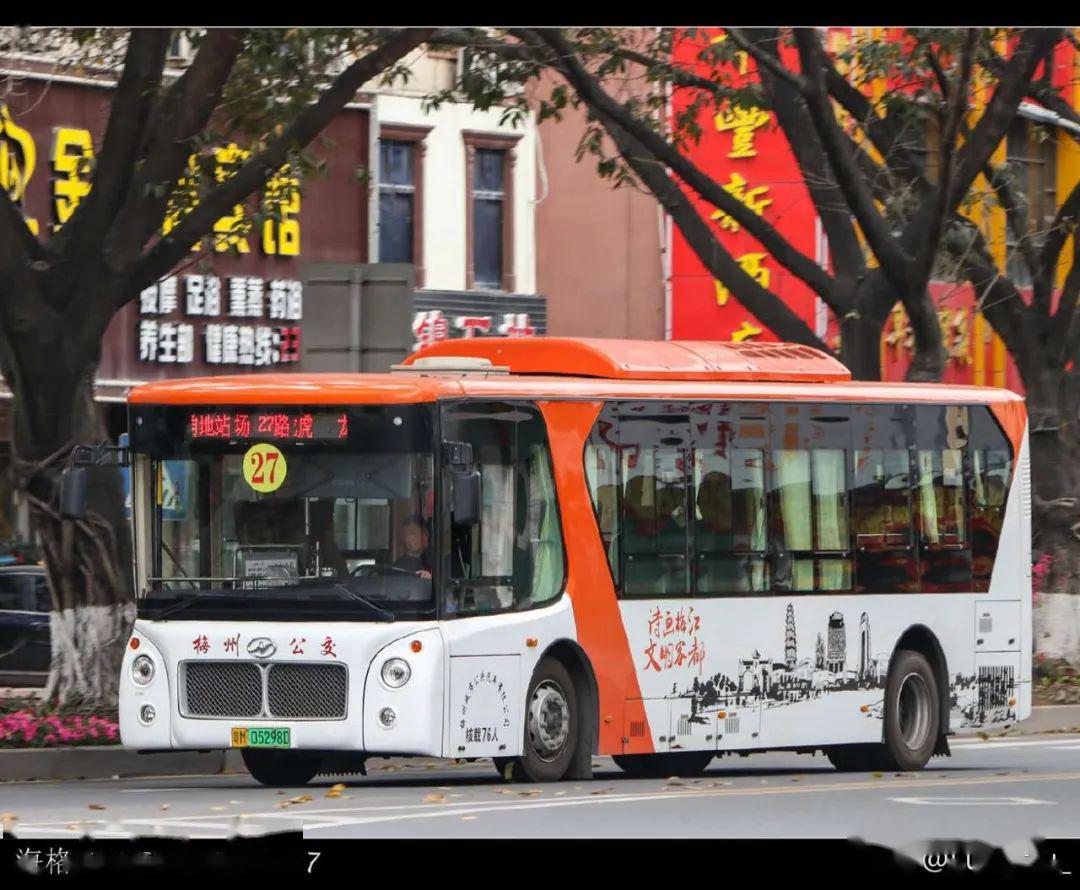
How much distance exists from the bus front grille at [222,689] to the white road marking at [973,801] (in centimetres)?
377

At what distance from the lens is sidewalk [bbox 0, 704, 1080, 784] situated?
57.8ft

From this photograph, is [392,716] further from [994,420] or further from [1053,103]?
[1053,103]

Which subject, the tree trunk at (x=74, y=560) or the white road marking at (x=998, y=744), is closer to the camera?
the tree trunk at (x=74, y=560)

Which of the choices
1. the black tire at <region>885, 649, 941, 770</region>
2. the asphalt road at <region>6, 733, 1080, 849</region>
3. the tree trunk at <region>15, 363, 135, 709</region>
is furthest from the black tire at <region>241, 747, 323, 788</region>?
the black tire at <region>885, 649, 941, 770</region>

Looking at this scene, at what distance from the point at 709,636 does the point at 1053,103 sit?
37.0ft

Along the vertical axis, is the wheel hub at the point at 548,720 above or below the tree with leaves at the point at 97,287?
below

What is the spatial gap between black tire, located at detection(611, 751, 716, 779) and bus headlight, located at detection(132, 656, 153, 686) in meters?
3.76

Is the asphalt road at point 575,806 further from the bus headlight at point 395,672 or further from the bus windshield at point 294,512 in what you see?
the bus windshield at point 294,512

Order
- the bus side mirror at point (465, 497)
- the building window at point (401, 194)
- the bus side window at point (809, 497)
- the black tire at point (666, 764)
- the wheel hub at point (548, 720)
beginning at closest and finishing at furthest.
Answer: the bus side mirror at point (465, 497) → the wheel hub at point (548, 720) → the bus side window at point (809, 497) → the black tire at point (666, 764) → the building window at point (401, 194)

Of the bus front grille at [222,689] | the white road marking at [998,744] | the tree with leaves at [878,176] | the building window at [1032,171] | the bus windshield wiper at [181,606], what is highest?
the building window at [1032,171]

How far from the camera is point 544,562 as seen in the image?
16219 mm

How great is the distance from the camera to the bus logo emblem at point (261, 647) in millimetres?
15477

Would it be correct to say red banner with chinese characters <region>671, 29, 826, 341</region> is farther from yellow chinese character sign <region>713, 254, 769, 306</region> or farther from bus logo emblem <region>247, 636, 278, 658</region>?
bus logo emblem <region>247, 636, 278, 658</region>

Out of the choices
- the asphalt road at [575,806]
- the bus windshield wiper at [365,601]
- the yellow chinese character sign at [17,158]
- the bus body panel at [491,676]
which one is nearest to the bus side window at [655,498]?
the bus body panel at [491,676]
